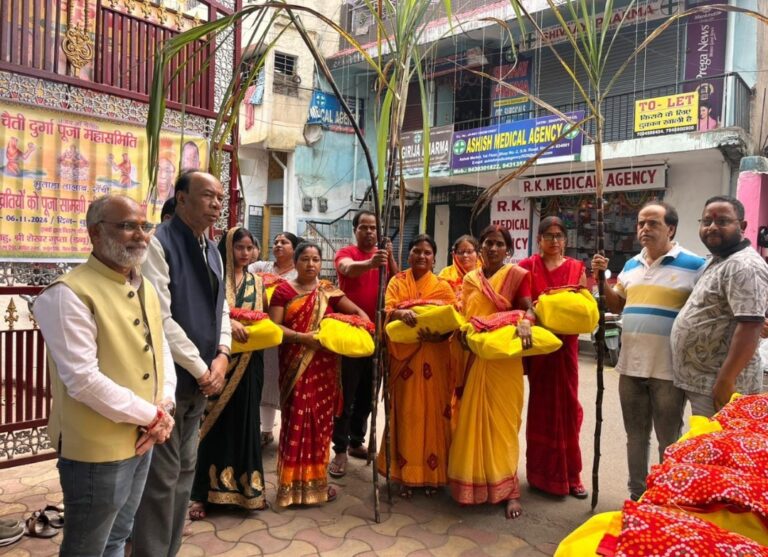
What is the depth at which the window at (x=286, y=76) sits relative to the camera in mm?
16156

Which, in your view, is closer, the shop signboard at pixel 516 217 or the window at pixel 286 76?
the shop signboard at pixel 516 217

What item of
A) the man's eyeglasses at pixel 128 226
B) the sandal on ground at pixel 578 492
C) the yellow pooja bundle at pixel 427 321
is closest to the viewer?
the man's eyeglasses at pixel 128 226

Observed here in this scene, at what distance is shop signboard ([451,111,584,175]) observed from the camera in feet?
37.0

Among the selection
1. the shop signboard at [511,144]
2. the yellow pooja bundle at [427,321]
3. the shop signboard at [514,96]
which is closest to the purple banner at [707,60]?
the shop signboard at [511,144]

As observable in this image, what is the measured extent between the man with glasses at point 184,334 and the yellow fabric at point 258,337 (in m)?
0.45

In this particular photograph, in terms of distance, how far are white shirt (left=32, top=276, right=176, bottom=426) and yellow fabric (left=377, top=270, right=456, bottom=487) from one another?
78.4 inches

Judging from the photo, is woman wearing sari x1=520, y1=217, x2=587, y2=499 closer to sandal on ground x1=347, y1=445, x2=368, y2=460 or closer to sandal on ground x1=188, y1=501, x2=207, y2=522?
sandal on ground x1=347, y1=445, x2=368, y2=460

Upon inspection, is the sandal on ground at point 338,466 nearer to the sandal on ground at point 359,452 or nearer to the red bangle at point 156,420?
the sandal on ground at point 359,452

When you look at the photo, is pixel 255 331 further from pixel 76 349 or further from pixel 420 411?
pixel 76 349

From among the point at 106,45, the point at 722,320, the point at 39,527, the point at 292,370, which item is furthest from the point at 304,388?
the point at 106,45

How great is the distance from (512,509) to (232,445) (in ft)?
5.51

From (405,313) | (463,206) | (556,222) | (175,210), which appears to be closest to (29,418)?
(175,210)

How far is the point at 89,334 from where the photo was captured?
1.79 metres

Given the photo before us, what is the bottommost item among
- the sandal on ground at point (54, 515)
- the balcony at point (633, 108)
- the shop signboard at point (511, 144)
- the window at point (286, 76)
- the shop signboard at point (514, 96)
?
the sandal on ground at point (54, 515)
